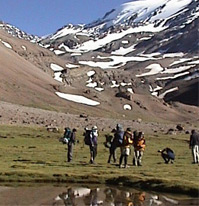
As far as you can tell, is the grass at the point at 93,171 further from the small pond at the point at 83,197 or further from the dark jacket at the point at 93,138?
the dark jacket at the point at 93,138

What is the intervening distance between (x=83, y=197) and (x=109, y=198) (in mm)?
1140

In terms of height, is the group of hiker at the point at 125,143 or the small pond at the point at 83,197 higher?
the group of hiker at the point at 125,143

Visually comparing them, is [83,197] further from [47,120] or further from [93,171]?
[47,120]

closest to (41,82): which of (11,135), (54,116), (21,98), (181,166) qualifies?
(21,98)

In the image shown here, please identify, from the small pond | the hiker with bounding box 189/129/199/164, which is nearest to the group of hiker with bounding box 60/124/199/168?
the hiker with bounding box 189/129/199/164

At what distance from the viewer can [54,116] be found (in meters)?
90.9

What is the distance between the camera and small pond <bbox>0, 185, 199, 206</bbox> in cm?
2236

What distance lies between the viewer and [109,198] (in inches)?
926

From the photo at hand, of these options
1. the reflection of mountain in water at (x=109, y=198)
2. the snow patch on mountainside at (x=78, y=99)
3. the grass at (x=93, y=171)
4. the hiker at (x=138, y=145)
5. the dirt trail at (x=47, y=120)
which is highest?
the snow patch on mountainside at (x=78, y=99)

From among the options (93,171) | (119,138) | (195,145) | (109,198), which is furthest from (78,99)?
(109,198)

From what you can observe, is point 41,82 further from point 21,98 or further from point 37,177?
point 37,177

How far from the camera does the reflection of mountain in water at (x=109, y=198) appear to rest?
22359 millimetres

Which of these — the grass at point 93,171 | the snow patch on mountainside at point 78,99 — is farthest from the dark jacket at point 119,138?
the snow patch on mountainside at point 78,99

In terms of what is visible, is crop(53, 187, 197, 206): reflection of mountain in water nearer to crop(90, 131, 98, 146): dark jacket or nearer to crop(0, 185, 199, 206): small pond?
crop(0, 185, 199, 206): small pond
